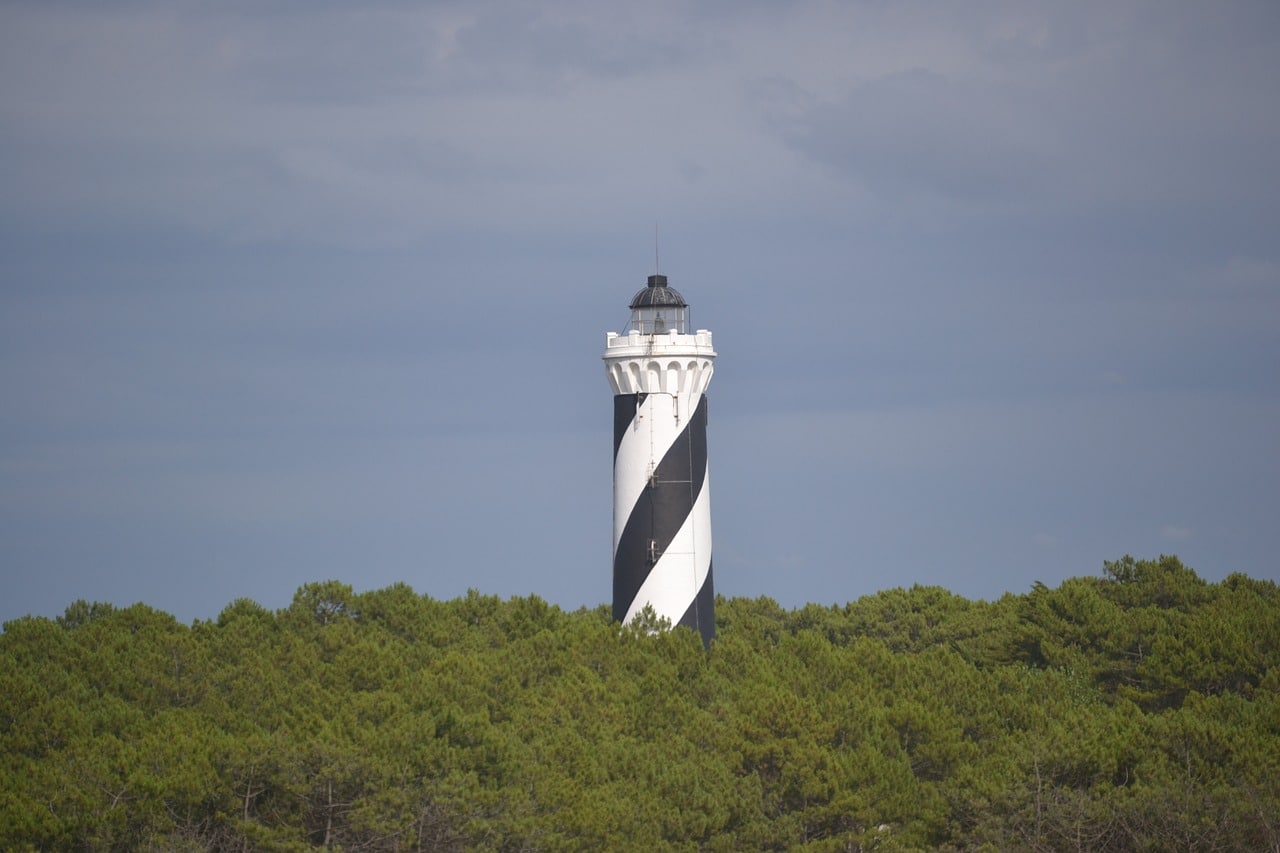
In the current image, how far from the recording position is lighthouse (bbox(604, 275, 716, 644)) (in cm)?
4225

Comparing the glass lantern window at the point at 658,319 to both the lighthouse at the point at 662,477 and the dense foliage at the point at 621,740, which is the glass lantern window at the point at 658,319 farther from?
the dense foliage at the point at 621,740

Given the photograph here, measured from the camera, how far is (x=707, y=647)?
43406mm

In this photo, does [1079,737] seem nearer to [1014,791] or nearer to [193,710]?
[1014,791]

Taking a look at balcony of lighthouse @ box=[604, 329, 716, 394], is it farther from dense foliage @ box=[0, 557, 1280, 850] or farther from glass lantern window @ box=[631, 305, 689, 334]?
dense foliage @ box=[0, 557, 1280, 850]

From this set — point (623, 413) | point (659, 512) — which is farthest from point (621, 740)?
point (623, 413)

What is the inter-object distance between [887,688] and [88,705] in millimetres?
15588

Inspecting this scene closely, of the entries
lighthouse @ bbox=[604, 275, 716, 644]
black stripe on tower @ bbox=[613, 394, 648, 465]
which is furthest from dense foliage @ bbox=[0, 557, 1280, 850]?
black stripe on tower @ bbox=[613, 394, 648, 465]

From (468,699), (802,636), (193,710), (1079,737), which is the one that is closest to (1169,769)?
(1079,737)

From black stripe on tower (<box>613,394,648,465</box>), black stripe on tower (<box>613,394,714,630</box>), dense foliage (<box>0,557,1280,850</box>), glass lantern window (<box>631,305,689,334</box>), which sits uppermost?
glass lantern window (<box>631,305,689,334</box>)

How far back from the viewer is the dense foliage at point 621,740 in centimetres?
3256

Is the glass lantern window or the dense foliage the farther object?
the glass lantern window

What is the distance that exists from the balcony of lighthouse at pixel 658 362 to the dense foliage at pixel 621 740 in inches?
208

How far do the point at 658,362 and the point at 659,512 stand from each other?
10.7ft

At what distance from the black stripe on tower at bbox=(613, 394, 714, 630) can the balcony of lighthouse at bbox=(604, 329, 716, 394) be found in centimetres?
41
